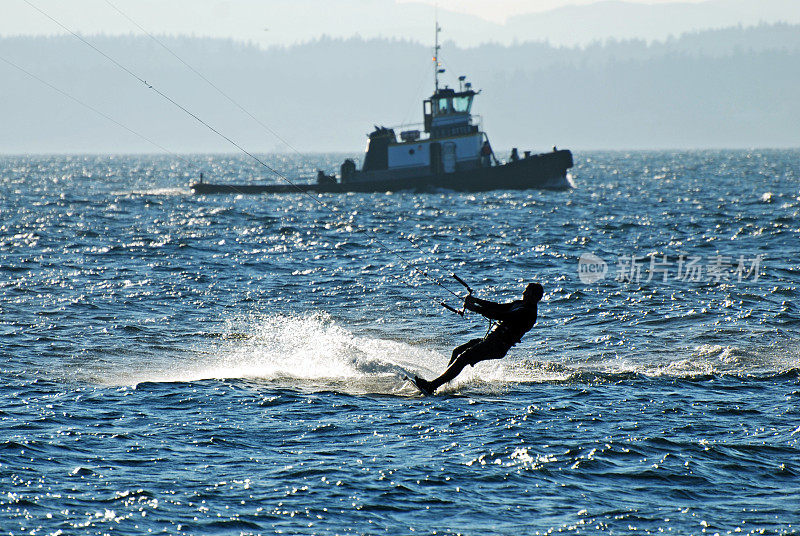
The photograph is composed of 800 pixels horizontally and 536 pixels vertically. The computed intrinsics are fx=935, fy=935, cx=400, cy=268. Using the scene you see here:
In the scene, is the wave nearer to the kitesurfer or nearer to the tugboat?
the kitesurfer

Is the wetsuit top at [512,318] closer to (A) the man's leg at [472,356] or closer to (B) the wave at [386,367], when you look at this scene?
(A) the man's leg at [472,356]

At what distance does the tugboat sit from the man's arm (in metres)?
45.2

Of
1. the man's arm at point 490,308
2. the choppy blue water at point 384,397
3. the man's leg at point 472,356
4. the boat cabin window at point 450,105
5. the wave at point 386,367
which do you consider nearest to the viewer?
the choppy blue water at point 384,397

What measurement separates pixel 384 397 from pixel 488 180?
49.1 metres

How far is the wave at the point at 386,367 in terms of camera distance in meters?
15.5

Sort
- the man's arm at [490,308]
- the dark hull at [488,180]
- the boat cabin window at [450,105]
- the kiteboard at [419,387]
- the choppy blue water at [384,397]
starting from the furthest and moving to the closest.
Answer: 1. the dark hull at [488,180]
2. the boat cabin window at [450,105]
3. the kiteboard at [419,387]
4. the man's arm at [490,308]
5. the choppy blue water at [384,397]

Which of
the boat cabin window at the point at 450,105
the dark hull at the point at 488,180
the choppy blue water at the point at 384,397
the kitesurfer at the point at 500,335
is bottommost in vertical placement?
the choppy blue water at the point at 384,397

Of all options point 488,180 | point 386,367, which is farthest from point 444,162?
point 386,367

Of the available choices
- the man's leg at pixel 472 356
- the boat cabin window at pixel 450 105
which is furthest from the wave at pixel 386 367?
the boat cabin window at pixel 450 105

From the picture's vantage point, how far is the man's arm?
539 inches

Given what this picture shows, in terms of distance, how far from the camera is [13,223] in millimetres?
44938

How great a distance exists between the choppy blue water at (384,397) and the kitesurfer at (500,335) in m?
0.36

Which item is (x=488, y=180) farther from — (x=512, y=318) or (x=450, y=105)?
(x=512, y=318)

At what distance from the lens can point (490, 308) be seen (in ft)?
46.0
